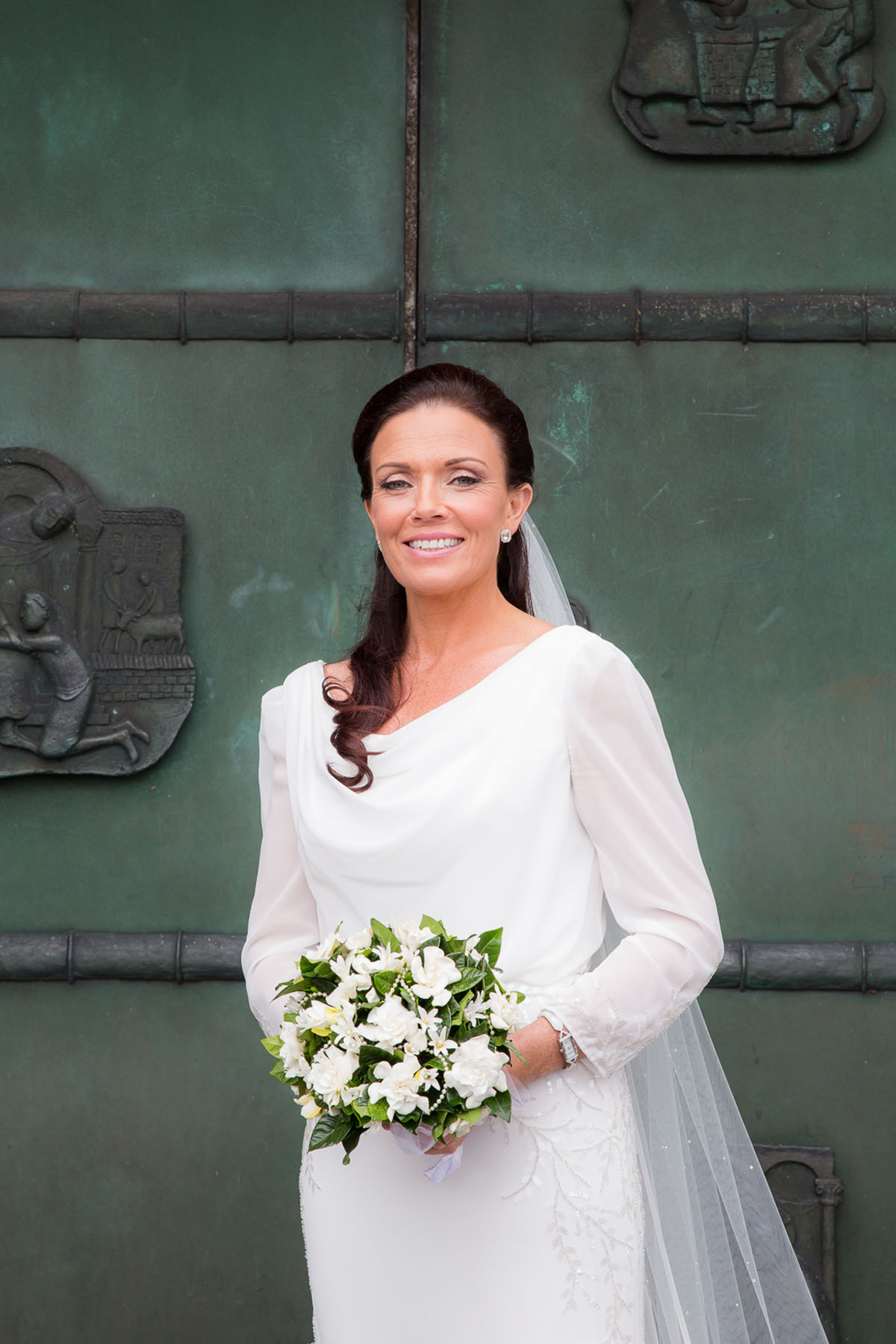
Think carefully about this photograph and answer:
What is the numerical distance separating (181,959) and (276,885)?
97cm

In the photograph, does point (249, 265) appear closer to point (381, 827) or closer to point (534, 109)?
point (534, 109)

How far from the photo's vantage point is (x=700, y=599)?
2.69 metres

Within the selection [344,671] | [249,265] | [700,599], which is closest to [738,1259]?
[344,671]

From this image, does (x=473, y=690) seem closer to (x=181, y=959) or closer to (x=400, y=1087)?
(x=400, y=1087)

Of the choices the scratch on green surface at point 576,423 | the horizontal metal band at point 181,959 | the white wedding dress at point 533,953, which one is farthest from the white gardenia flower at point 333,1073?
the scratch on green surface at point 576,423

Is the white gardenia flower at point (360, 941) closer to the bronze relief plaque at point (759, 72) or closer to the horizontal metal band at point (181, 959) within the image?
the horizontal metal band at point (181, 959)

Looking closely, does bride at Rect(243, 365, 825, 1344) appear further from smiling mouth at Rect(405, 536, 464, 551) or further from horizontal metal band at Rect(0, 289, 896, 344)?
horizontal metal band at Rect(0, 289, 896, 344)

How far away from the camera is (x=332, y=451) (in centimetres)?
272

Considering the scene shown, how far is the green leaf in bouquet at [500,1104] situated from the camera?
4.43 ft

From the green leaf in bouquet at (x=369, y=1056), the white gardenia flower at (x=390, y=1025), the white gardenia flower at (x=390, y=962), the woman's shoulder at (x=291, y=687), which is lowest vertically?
the green leaf in bouquet at (x=369, y=1056)

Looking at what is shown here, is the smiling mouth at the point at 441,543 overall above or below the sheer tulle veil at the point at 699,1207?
above

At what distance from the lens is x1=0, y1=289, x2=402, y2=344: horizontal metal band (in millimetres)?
2695

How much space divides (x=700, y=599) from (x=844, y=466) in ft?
1.18

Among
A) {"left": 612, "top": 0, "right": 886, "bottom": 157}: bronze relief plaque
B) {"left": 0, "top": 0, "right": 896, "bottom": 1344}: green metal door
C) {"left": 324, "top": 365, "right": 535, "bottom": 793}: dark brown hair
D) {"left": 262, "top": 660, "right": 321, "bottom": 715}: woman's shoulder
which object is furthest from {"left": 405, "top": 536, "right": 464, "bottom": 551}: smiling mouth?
{"left": 612, "top": 0, "right": 886, "bottom": 157}: bronze relief plaque
